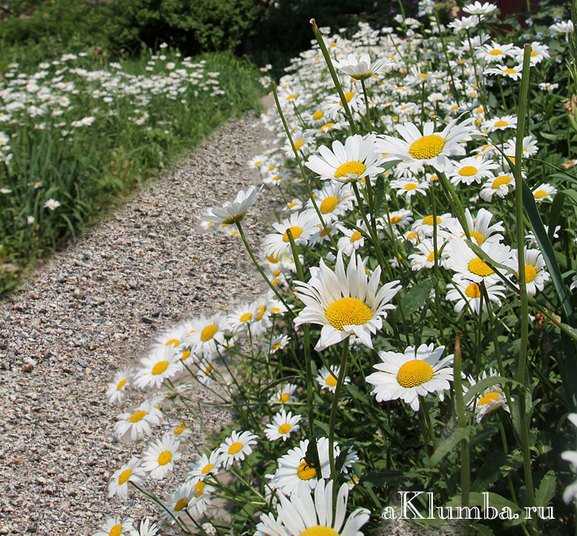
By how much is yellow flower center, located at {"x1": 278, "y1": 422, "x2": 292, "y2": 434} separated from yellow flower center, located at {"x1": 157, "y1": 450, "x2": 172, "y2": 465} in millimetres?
296

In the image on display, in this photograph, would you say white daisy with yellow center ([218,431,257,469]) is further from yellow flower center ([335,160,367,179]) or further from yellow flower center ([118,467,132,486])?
yellow flower center ([335,160,367,179])

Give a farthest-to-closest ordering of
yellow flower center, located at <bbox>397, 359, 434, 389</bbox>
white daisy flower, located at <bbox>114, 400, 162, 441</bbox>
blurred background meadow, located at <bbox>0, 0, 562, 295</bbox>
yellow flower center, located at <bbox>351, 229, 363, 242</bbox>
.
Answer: blurred background meadow, located at <bbox>0, 0, 562, 295</bbox>, yellow flower center, located at <bbox>351, 229, 363, 242</bbox>, white daisy flower, located at <bbox>114, 400, 162, 441</bbox>, yellow flower center, located at <bbox>397, 359, 434, 389</bbox>

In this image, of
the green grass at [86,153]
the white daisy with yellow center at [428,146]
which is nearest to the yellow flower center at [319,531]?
the white daisy with yellow center at [428,146]

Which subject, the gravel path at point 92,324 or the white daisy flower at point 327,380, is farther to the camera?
the gravel path at point 92,324

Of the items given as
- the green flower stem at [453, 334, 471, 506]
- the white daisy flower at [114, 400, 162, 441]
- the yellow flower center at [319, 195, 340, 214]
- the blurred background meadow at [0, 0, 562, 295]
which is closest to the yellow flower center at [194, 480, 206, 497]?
the white daisy flower at [114, 400, 162, 441]

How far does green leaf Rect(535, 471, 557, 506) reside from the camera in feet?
3.69

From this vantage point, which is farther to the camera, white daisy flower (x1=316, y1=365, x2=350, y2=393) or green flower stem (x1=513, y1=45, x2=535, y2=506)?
white daisy flower (x1=316, y1=365, x2=350, y2=393)

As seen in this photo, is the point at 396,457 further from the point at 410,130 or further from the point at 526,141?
the point at 526,141

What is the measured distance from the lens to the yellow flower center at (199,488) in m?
1.81

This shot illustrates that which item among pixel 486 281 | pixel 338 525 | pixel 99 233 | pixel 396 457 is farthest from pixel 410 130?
pixel 99 233

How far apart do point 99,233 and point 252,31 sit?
4.55m

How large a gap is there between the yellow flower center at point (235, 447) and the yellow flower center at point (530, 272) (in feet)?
2.93

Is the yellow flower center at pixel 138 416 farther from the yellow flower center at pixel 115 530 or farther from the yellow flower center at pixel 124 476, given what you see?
the yellow flower center at pixel 115 530

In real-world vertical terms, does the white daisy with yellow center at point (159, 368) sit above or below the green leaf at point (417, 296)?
below
